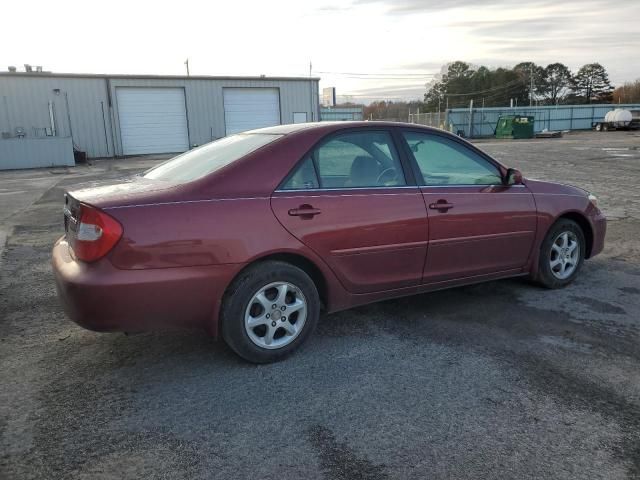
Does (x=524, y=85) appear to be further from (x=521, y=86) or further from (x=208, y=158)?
(x=208, y=158)

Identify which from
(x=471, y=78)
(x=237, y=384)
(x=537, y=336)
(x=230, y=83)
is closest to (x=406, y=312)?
(x=537, y=336)

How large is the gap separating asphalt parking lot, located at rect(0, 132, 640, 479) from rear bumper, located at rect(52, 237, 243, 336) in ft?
1.38

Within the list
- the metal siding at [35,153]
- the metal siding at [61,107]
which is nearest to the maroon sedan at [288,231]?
the metal siding at [35,153]

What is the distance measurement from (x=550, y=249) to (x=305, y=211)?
8.58 ft

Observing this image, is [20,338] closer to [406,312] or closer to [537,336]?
[406,312]

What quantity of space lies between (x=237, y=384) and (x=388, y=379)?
37.0 inches

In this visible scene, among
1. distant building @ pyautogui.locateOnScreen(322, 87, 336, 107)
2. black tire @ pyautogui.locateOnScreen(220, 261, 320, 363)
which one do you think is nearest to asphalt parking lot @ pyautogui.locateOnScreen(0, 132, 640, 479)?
black tire @ pyautogui.locateOnScreen(220, 261, 320, 363)

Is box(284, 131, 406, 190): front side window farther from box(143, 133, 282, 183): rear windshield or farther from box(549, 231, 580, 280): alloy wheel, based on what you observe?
box(549, 231, 580, 280): alloy wheel

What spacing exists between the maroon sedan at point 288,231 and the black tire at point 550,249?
0.22m

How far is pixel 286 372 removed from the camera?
11.7ft

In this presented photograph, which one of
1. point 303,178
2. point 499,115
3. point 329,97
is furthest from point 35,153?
point 329,97

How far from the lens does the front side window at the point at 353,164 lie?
3.82 metres

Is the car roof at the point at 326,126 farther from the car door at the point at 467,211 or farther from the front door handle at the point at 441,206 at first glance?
the front door handle at the point at 441,206

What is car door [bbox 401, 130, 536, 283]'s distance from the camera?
4.28m
